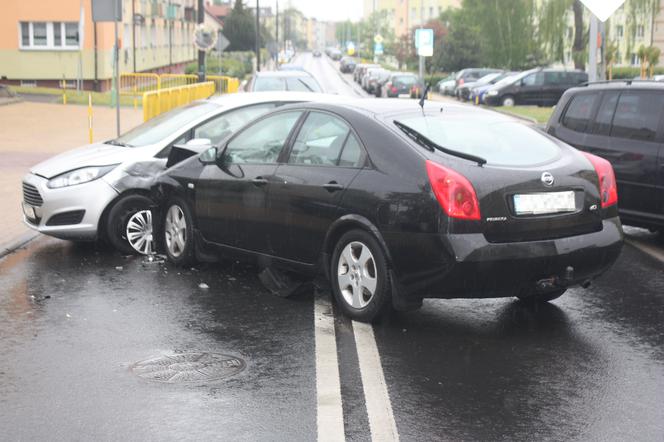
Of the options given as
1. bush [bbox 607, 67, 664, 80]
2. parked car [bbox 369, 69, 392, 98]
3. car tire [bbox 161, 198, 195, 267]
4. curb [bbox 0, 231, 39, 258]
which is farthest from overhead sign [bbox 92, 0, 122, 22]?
bush [bbox 607, 67, 664, 80]

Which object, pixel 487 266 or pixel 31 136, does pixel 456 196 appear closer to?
pixel 487 266

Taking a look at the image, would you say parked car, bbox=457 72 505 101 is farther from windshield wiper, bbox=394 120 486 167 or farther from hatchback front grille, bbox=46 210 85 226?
windshield wiper, bbox=394 120 486 167

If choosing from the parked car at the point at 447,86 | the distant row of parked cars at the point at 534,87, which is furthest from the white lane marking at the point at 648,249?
the parked car at the point at 447,86

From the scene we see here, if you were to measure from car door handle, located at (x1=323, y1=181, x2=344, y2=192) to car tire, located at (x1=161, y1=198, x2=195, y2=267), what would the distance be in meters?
1.90

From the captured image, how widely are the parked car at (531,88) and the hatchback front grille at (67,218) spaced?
36.7 meters

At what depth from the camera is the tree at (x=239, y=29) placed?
334ft

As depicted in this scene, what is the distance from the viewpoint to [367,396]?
541 centimetres

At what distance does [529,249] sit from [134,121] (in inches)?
950

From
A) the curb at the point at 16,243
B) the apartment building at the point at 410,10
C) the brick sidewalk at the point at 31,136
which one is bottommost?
the curb at the point at 16,243

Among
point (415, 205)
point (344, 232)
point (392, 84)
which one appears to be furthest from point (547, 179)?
point (392, 84)

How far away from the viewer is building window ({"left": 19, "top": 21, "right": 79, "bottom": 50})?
46594 mm

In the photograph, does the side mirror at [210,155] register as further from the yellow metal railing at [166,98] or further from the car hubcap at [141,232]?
the yellow metal railing at [166,98]

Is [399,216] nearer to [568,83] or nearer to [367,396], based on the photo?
[367,396]

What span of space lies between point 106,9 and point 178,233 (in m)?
8.23
